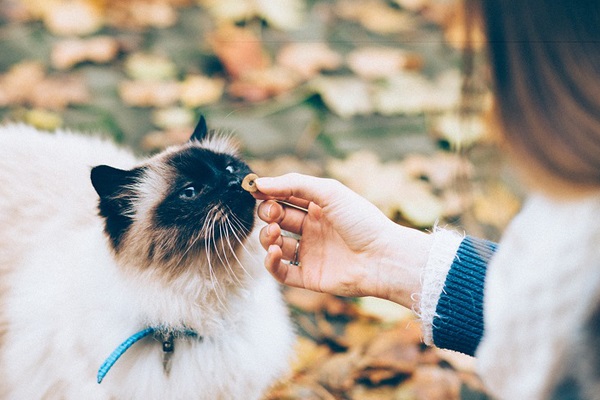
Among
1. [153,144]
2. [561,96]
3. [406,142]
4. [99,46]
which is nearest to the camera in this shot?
[561,96]

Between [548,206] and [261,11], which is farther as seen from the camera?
[261,11]

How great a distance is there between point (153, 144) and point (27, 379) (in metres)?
1.18

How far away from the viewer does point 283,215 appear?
1544 millimetres

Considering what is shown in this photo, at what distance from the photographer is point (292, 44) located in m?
3.06

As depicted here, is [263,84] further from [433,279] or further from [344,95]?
[433,279]

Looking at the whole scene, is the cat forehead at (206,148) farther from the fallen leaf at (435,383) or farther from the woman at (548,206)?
the fallen leaf at (435,383)

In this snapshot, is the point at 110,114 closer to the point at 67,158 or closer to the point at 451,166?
the point at 67,158

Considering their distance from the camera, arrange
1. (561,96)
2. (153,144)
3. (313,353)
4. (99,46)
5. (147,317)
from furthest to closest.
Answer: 1. (99,46)
2. (153,144)
3. (313,353)
4. (147,317)
5. (561,96)

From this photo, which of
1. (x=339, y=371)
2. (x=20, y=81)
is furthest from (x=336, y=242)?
(x=20, y=81)

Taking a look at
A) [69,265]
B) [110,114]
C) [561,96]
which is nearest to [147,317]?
[69,265]

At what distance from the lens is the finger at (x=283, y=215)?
1462 mm

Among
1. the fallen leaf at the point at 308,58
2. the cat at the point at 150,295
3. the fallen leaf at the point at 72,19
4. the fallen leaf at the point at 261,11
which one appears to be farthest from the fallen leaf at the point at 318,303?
the fallen leaf at the point at 72,19

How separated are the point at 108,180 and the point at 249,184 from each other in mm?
316

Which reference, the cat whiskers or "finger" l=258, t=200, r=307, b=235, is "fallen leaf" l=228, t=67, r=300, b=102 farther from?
the cat whiskers
